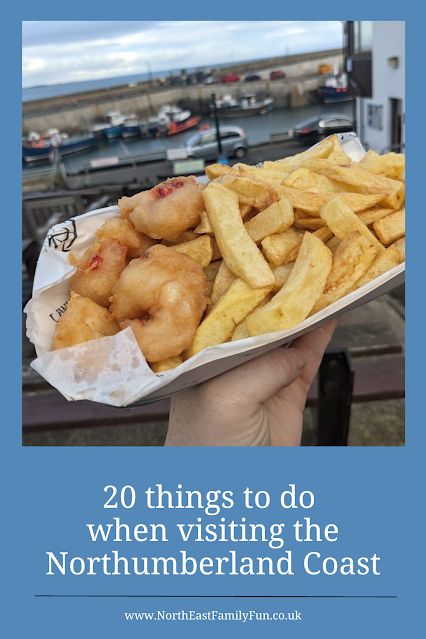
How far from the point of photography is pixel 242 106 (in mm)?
10016

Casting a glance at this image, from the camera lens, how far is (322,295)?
177 centimetres

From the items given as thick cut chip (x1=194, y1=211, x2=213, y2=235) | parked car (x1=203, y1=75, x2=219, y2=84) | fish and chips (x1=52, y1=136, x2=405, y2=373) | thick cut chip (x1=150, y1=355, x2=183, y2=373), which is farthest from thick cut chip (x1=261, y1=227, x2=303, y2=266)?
parked car (x1=203, y1=75, x2=219, y2=84)

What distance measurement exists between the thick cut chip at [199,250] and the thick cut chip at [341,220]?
17.1 inches

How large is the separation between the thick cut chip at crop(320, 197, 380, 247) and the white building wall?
877 centimetres

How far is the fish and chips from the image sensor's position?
168 cm

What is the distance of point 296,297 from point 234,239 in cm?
32

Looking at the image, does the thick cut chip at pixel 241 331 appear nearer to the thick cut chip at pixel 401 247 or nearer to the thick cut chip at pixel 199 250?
the thick cut chip at pixel 199 250

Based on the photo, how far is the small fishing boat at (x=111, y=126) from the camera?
10312mm

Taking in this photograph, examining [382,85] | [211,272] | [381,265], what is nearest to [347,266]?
[381,265]

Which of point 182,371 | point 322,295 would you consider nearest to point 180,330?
point 182,371

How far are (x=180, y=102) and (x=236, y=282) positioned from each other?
9771 millimetres

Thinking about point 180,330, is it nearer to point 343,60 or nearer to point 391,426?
point 391,426

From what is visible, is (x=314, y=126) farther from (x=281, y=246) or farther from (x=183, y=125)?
→ (x=281, y=246)

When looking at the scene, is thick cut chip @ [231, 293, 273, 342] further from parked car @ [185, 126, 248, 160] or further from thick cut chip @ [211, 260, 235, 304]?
parked car @ [185, 126, 248, 160]
